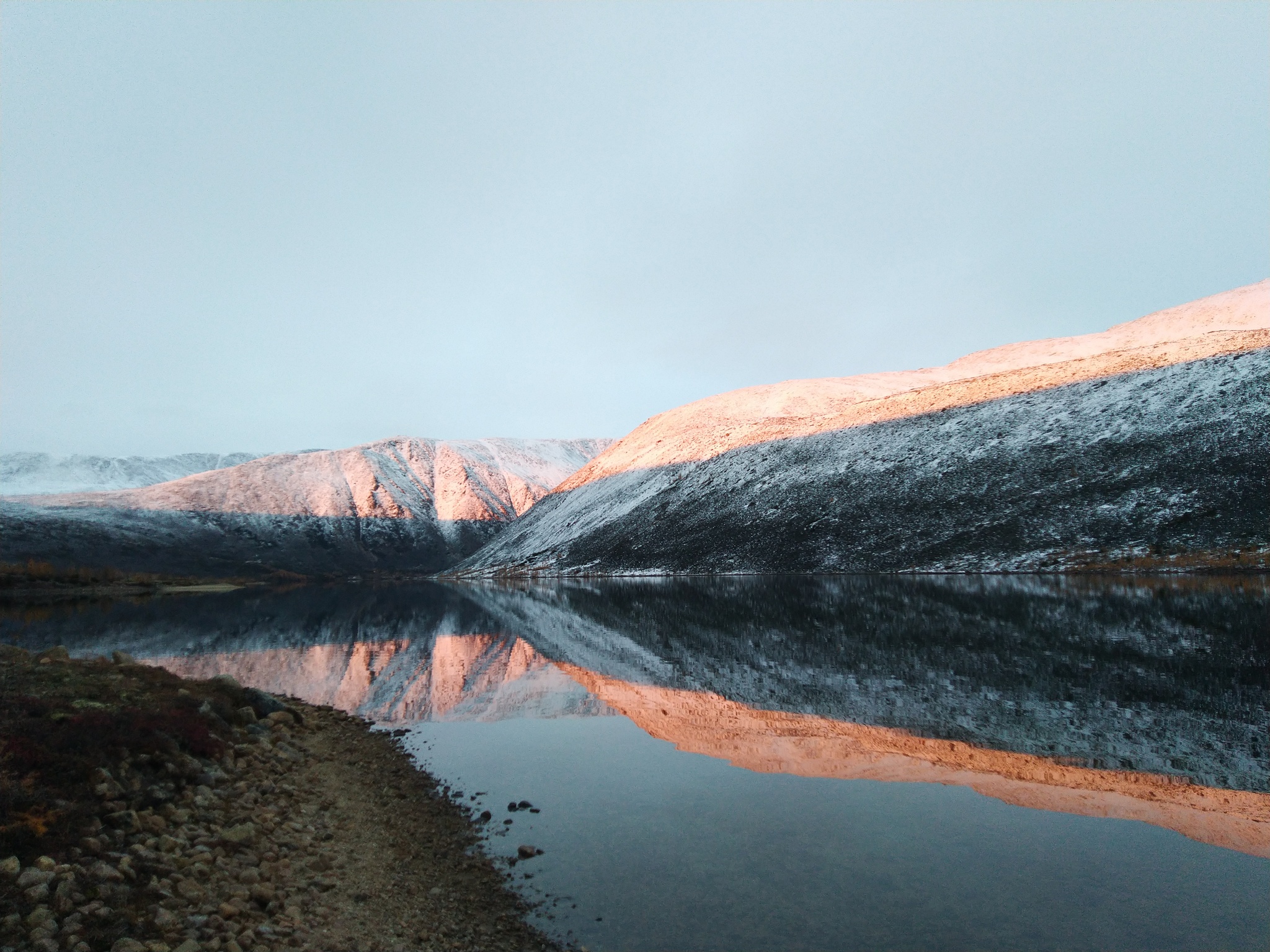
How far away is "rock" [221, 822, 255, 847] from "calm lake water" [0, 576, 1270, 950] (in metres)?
4.51

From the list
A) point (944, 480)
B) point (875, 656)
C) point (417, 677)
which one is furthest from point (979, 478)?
point (417, 677)

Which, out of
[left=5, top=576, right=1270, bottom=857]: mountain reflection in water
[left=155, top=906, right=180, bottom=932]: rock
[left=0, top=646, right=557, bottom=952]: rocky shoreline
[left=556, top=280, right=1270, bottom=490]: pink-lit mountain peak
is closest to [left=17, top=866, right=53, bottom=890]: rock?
[left=0, top=646, right=557, bottom=952]: rocky shoreline

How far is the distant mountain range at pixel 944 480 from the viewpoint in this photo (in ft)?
228

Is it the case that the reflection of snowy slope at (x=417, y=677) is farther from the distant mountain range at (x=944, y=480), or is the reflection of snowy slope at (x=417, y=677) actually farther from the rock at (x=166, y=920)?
the distant mountain range at (x=944, y=480)

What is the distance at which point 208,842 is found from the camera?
396 inches

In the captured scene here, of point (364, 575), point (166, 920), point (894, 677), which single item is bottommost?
point (364, 575)

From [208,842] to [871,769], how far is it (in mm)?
12906

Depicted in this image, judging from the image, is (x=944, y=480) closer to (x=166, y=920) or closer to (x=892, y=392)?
(x=892, y=392)

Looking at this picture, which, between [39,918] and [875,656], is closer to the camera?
[39,918]

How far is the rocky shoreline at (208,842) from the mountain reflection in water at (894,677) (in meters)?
7.29

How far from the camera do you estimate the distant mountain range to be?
69.6 metres

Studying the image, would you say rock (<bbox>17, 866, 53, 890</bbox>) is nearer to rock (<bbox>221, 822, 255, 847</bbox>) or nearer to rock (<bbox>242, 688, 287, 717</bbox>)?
rock (<bbox>221, 822, 255, 847</bbox>)

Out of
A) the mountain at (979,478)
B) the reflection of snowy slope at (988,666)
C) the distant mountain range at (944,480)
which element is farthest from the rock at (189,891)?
the mountain at (979,478)

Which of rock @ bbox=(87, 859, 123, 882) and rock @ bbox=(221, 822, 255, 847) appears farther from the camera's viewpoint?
rock @ bbox=(221, 822, 255, 847)
